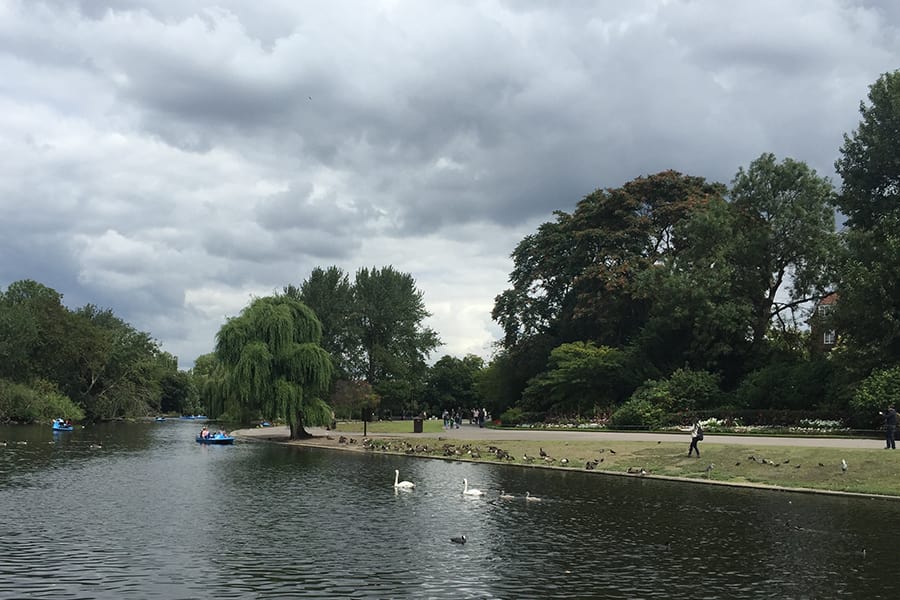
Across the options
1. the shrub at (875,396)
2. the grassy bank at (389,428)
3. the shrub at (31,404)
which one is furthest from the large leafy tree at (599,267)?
the shrub at (31,404)

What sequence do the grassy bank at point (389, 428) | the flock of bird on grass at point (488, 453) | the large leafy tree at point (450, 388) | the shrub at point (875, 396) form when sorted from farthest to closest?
the large leafy tree at point (450, 388), the grassy bank at point (389, 428), the shrub at point (875, 396), the flock of bird on grass at point (488, 453)

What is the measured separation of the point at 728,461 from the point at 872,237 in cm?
1979

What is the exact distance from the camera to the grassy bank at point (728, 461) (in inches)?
1133

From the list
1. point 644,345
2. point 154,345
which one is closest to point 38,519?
point 644,345

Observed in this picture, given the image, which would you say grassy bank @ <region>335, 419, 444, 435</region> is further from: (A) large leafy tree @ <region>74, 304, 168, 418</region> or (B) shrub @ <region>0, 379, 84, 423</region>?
(A) large leafy tree @ <region>74, 304, 168, 418</region>

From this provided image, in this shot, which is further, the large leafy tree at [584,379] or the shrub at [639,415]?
the large leafy tree at [584,379]

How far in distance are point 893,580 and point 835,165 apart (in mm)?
39583

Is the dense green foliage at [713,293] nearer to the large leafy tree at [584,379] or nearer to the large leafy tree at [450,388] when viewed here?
the large leafy tree at [584,379]

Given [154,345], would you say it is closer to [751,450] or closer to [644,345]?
[644,345]

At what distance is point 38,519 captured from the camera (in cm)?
2172

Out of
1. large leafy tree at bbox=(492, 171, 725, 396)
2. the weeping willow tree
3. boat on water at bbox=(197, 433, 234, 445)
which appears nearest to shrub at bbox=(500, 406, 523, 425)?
large leafy tree at bbox=(492, 171, 725, 396)

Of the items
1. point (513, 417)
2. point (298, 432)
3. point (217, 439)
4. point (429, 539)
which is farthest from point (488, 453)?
point (513, 417)

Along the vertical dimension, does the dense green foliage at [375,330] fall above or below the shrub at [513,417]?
above

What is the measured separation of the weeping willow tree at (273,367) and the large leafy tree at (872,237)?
114 ft
